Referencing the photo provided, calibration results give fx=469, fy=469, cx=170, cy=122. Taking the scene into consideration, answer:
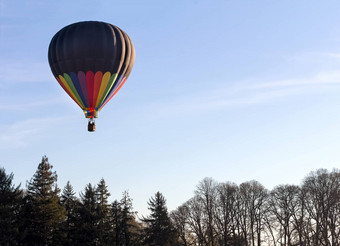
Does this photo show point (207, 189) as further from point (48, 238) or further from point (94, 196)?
point (48, 238)

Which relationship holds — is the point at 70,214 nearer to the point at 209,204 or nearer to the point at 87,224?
the point at 87,224

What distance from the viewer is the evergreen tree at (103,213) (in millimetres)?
47772

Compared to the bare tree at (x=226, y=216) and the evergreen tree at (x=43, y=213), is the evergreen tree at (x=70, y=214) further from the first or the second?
the bare tree at (x=226, y=216)

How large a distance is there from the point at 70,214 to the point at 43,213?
5.81 m

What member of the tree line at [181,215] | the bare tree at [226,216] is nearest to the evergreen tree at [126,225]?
the tree line at [181,215]

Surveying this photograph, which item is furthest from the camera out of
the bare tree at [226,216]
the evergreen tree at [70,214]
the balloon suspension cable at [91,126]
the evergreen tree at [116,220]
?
the bare tree at [226,216]

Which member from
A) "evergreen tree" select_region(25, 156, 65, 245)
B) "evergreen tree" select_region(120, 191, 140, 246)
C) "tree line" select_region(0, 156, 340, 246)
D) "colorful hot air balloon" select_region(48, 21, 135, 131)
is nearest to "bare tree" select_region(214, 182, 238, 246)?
"tree line" select_region(0, 156, 340, 246)

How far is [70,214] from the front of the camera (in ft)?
161

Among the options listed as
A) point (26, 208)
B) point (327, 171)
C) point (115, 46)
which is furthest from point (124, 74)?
point (327, 171)

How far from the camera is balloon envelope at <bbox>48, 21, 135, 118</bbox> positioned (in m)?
33.0

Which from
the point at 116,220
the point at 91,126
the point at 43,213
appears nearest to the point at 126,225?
the point at 116,220

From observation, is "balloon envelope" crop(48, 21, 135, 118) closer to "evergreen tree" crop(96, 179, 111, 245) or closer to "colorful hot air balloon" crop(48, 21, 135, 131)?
"colorful hot air balloon" crop(48, 21, 135, 131)

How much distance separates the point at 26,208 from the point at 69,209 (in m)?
8.14

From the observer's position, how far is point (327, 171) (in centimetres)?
5756
